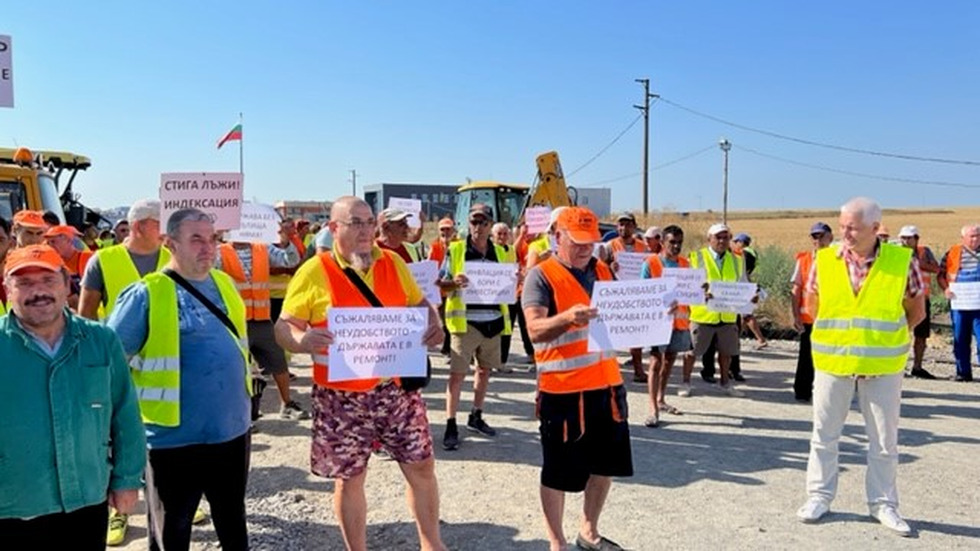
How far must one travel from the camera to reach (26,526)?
2.60 metres

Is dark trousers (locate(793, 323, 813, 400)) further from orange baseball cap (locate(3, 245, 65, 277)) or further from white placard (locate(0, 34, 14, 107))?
white placard (locate(0, 34, 14, 107))

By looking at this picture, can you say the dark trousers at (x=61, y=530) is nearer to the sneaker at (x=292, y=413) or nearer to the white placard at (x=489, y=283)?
the white placard at (x=489, y=283)

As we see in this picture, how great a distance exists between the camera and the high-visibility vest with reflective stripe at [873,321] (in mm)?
4543

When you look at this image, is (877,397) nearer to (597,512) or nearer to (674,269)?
(597,512)

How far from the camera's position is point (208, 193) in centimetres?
538

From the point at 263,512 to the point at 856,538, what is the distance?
3.90 metres

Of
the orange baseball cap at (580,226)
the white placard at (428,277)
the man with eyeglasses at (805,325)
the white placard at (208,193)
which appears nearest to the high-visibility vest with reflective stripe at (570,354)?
the orange baseball cap at (580,226)

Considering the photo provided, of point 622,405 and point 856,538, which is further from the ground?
point 622,405

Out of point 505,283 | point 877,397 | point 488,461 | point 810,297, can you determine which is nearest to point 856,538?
point 877,397

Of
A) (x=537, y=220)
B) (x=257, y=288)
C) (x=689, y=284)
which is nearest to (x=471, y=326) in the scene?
(x=257, y=288)

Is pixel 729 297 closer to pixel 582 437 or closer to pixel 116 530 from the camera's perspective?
pixel 582 437

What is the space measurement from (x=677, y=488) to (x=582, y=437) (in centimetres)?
185

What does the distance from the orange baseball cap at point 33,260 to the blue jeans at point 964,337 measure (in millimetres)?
10481

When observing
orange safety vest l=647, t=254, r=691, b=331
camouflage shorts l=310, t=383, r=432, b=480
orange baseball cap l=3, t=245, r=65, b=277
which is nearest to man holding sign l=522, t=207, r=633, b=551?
camouflage shorts l=310, t=383, r=432, b=480
